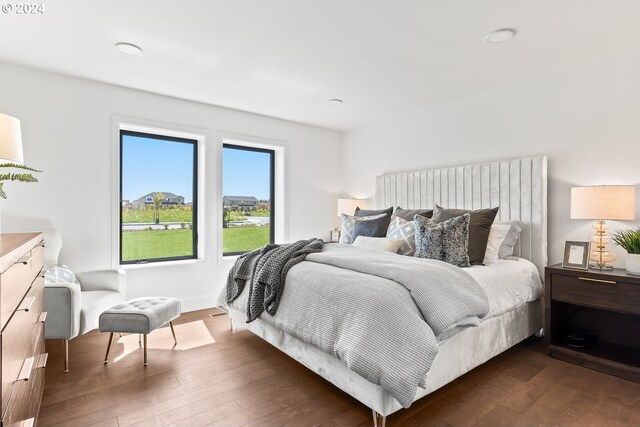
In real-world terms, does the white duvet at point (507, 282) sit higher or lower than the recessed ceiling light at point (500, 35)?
lower

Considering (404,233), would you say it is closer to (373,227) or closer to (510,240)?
(373,227)

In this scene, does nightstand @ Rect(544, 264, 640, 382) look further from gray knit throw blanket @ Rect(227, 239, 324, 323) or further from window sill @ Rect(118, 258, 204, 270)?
window sill @ Rect(118, 258, 204, 270)

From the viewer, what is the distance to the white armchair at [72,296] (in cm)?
242

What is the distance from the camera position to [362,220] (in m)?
3.79

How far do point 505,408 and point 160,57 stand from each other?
3538mm

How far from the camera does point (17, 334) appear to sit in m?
1.20

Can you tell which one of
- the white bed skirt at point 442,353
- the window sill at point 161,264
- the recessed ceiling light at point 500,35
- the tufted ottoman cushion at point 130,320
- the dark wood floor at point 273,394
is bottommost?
the dark wood floor at point 273,394

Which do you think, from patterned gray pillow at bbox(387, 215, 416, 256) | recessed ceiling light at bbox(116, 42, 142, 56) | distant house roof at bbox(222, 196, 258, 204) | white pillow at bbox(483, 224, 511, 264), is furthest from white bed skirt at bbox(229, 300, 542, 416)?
recessed ceiling light at bbox(116, 42, 142, 56)

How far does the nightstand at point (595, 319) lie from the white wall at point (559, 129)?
51 cm

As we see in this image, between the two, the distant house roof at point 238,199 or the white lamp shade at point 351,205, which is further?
the white lamp shade at point 351,205

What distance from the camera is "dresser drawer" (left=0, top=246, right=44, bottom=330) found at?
1023 millimetres

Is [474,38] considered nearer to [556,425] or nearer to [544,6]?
[544,6]

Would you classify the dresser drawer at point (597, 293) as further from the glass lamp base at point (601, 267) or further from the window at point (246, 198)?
the window at point (246, 198)

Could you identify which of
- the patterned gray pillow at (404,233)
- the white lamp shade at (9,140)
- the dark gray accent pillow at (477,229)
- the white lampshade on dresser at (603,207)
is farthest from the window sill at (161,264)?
the white lampshade on dresser at (603,207)
